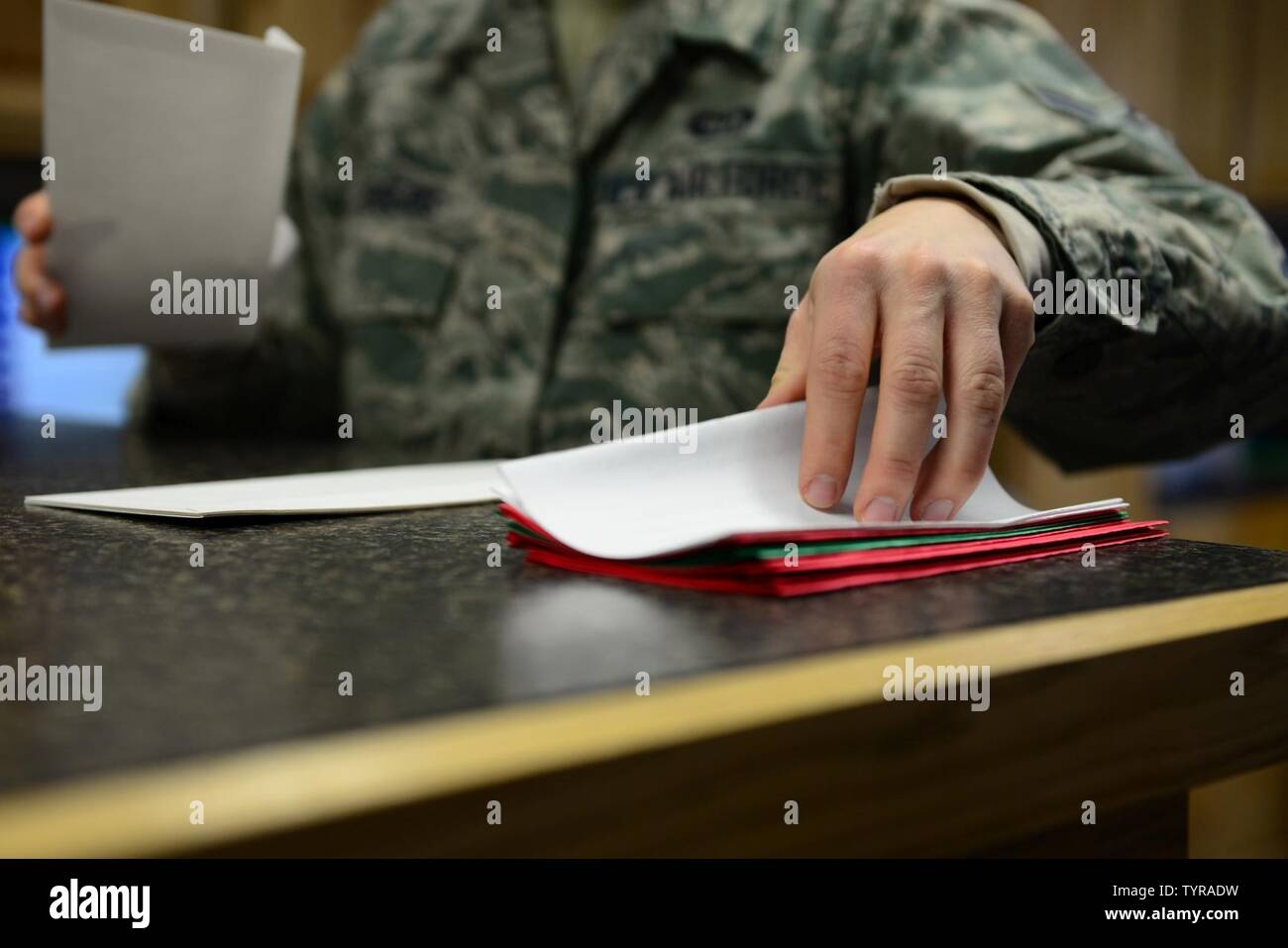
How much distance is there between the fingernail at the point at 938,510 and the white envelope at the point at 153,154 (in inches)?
26.0

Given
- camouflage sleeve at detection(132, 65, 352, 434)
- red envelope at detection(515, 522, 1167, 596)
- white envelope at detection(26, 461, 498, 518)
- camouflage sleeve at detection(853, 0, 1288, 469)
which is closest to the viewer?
red envelope at detection(515, 522, 1167, 596)

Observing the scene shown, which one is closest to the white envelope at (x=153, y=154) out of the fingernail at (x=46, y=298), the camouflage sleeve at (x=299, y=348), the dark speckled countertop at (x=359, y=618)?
the fingernail at (x=46, y=298)

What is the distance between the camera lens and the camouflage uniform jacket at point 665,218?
2.85 feet

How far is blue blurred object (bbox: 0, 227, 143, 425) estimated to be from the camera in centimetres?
197

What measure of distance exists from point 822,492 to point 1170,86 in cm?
273

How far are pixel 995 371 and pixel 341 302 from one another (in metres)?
1.12

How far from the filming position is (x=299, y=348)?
1.55 meters

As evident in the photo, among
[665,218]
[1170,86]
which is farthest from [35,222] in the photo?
[1170,86]

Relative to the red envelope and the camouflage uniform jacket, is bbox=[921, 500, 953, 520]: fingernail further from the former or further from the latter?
the camouflage uniform jacket

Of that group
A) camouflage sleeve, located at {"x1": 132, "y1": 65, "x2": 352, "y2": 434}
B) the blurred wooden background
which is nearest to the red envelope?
camouflage sleeve, located at {"x1": 132, "y1": 65, "x2": 352, "y2": 434}

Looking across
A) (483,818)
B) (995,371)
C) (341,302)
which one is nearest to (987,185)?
(995,371)

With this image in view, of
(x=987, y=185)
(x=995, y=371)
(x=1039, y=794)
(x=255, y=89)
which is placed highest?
(x=255, y=89)
